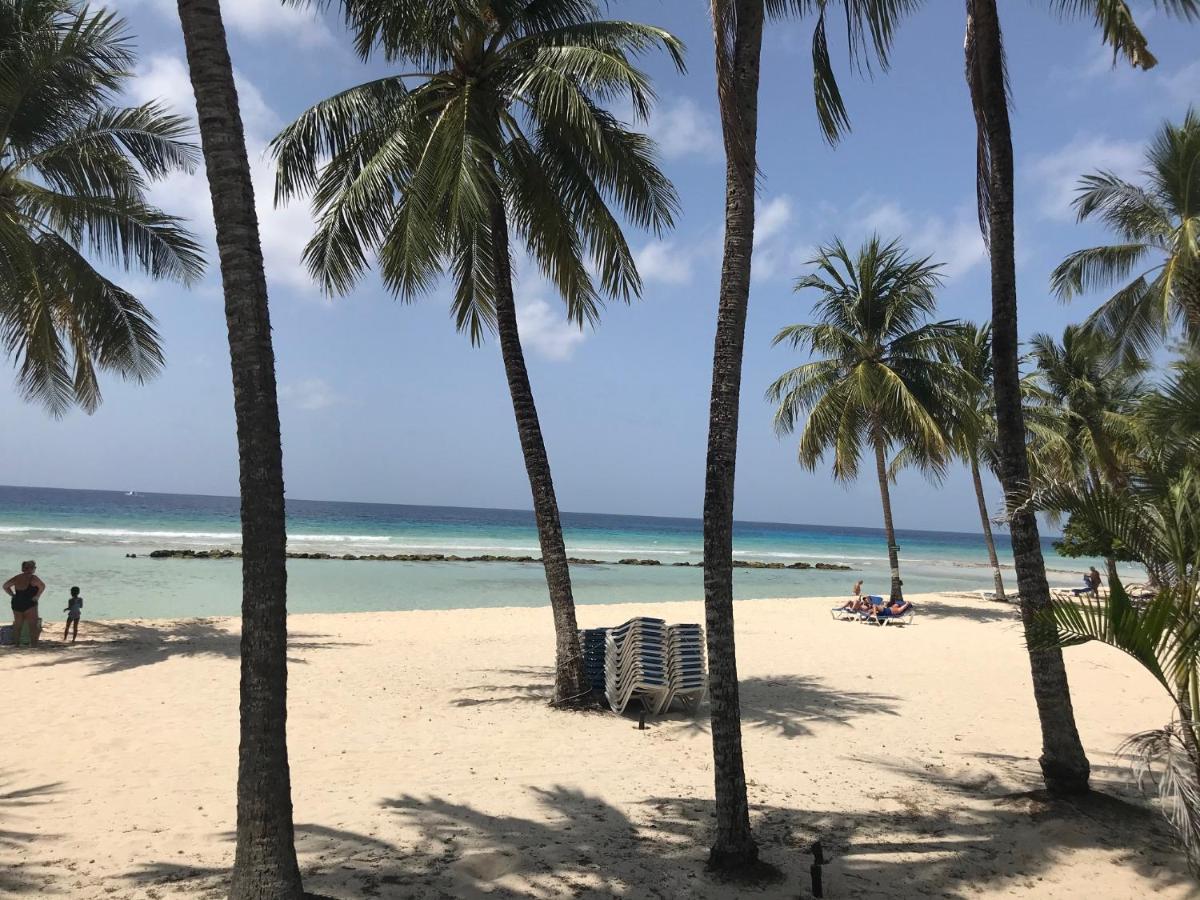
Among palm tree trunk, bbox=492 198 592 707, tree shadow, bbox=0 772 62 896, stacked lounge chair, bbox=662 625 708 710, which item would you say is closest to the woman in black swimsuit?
tree shadow, bbox=0 772 62 896

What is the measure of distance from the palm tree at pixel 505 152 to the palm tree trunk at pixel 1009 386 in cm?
313

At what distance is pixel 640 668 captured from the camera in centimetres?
830

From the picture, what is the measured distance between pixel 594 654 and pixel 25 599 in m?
8.15

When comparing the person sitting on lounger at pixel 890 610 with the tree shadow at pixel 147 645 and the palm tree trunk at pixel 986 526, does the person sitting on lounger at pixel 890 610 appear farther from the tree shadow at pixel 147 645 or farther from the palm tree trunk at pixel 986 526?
the tree shadow at pixel 147 645

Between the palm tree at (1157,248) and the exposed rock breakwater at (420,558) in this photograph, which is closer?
the palm tree at (1157,248)

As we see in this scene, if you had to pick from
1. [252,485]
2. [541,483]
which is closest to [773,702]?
[541,483]

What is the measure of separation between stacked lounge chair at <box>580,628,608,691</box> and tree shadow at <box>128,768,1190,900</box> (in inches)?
115

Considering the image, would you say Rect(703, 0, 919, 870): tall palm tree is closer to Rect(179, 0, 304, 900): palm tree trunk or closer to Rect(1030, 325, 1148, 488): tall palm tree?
Rect(179, 0, 304, 900): palm tree trunk

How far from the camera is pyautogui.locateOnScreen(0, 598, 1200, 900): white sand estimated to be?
4.46 m

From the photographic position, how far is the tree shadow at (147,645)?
1034cm

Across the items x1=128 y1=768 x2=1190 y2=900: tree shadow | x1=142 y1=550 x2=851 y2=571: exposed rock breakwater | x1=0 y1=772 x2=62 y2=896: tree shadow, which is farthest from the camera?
x1=142 y1=550 x2=851 y2=571: exposed rock breakwater

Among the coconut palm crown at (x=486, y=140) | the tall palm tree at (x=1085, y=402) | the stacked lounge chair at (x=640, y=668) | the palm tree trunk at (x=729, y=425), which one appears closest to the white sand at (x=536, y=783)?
the stacked lounge chair at (x=640, y=668)

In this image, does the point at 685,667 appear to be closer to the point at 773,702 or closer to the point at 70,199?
the point at 773,702

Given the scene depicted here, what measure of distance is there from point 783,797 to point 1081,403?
20.8m
